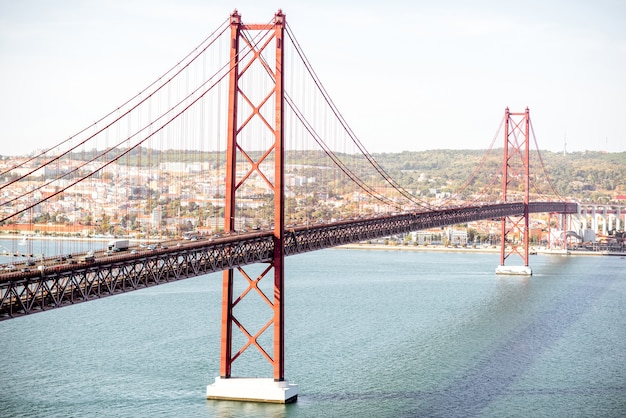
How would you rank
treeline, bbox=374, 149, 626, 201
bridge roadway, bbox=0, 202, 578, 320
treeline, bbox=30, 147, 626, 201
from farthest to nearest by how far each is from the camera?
treeline, bbox=374, 149, 626, 201, treeline, bbox=30, 147, 626, 201, bridge roadway, bbox=0, 202, 578, 320

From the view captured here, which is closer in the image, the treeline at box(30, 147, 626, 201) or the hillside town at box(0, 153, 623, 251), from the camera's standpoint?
the hillside town at box(0, 153, 623, 251)

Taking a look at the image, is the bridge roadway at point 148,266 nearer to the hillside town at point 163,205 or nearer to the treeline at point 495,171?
the hillside town at point 163,205

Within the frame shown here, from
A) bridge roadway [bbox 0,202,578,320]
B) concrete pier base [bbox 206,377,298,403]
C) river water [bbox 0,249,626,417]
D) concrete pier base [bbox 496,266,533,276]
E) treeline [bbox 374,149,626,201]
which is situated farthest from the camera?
treeline [bbox 374,149,626,201]

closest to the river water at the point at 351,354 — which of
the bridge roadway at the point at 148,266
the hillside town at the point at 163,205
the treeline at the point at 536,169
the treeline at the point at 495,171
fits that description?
the bridge roadway at the point at 148,266

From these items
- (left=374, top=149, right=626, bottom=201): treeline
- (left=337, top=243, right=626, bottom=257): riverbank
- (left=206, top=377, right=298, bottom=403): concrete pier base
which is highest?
(left=374, top=149, right=626, bottom=201): treeline

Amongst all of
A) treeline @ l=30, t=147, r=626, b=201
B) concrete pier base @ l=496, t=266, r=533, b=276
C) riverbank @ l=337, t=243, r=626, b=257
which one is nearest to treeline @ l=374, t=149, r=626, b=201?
treeline @ l=30, t=147, r=626, b=201

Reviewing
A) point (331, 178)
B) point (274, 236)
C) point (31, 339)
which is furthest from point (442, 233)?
point (274, 236)

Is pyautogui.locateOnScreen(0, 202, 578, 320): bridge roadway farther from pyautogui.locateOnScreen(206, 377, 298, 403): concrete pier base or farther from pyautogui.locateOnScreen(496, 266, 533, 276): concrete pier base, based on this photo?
pyautogui.locateOnScreen(496, 266, 533, 276): concrete pier base
